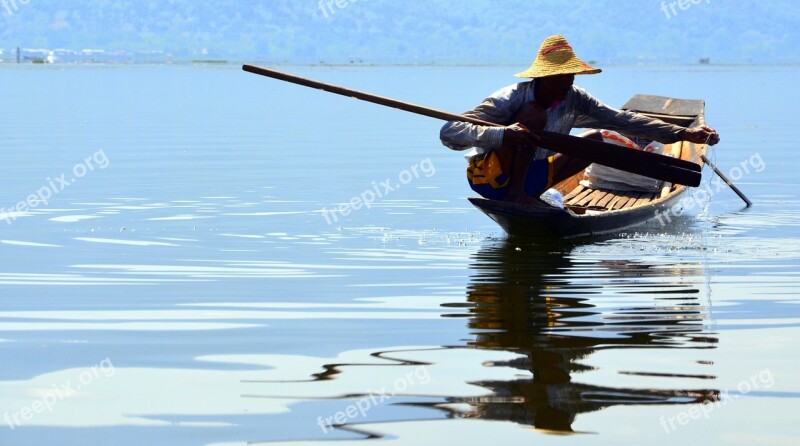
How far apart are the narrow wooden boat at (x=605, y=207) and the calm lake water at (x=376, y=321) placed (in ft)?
0.55

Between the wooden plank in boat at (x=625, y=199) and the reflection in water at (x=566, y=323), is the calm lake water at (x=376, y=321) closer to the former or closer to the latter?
the reflection in water at (x=566, y=323)

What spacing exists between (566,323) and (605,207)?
5194mm

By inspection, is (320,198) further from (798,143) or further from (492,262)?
(798,143)

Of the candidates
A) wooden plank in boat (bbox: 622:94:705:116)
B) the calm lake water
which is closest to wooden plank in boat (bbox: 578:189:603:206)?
the calm lake water

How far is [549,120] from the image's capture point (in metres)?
11.0

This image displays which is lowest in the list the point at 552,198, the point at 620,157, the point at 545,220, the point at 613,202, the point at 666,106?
the point at 545,220

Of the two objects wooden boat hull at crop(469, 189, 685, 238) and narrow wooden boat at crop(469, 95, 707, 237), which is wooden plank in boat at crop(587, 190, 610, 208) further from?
wooden boat hull at crop(469, 189, 685, 238)

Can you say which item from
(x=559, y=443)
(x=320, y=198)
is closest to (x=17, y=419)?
(x=559, y=443)

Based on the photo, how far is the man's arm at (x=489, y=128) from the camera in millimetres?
10453

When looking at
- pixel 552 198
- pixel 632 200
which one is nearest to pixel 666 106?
pixel 632 200

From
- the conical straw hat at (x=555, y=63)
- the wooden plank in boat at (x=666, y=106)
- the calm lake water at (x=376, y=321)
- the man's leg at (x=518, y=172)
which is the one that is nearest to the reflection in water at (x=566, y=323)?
the calm lake water at (x=376, y=321)

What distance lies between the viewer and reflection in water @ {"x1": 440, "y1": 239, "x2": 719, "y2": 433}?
19.5ft

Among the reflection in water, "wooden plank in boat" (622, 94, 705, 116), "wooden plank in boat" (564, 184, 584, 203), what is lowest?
the reflection in water

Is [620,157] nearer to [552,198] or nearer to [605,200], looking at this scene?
[552,198]
